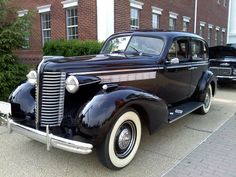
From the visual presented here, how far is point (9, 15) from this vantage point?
23.2 feet

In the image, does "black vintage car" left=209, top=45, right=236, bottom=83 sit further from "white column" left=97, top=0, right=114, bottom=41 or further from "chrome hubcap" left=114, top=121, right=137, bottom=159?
"chrome hubcap" left=114, top=121, right=137, bottom=159

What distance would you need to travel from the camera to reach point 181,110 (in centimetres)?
504

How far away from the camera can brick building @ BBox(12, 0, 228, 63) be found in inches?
403

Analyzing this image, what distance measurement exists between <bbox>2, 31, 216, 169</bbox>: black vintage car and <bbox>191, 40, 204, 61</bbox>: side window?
44.5 inches

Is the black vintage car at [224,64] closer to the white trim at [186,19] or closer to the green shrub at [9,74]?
the green shrub at [9,74]

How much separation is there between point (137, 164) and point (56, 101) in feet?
4.76

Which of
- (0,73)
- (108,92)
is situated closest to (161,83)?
(108,92)

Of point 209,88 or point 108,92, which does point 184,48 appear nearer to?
point 209,88

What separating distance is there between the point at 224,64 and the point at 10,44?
281 inches

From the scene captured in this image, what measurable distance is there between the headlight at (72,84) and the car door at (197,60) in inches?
124

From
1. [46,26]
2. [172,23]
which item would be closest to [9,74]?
[46,26]

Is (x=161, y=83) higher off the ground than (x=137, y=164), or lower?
higher

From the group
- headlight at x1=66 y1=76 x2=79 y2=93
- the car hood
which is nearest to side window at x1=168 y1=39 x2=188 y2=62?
the car hood

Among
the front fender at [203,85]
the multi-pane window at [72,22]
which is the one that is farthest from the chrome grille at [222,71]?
the multi-pane window at [72,22]
